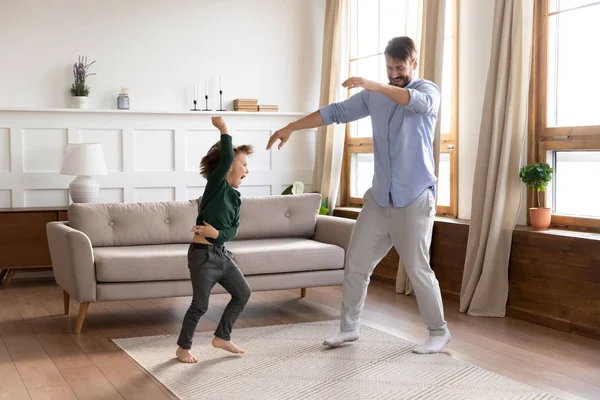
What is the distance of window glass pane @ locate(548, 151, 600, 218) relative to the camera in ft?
14.8

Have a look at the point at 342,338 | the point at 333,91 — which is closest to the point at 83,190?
the point at 333,91

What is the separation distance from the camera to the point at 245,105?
7055mm

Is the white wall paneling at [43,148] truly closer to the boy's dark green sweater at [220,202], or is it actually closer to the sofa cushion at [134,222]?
the sofa cushion at [134,222]

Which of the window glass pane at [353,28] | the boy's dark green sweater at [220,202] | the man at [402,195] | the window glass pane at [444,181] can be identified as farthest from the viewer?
the window glass pane at [353,28]

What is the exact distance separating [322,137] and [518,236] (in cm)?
281

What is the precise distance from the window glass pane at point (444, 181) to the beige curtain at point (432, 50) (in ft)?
1.02

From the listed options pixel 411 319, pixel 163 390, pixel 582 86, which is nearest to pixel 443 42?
pixel 582 86

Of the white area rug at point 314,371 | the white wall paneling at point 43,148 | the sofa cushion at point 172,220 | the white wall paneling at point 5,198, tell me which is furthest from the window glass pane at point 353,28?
the white area rug at point 314,371

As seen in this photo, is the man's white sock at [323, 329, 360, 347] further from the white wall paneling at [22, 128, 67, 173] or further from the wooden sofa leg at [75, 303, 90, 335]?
the white wall paneling at [22, 128, 67, 173]

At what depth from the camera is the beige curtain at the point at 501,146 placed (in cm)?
471

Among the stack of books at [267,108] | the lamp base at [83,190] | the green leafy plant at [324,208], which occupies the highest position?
the stack of books at [267,108]

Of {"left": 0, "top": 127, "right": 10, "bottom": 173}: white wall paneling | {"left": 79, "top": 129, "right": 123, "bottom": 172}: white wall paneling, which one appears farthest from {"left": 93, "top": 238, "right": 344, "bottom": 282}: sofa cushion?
{"left": 0, "top": 127, "right": 10, "bottom": 173}: white wall paneling

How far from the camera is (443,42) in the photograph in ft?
18.0

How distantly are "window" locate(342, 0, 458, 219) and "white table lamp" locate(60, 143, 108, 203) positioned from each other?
89.7 inches
